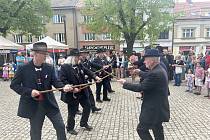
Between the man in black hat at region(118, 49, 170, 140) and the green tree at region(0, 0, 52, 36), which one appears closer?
the man in black hat at region(118, 49, 170, 140)

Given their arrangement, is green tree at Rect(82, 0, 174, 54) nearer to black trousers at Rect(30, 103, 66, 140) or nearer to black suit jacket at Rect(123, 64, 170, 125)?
black suit jacket at Rect(123, 64, 170, 125)

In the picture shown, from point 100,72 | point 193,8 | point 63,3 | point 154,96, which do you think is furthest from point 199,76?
point 193,8

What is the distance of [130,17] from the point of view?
868 inches

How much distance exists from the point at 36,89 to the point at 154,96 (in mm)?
1864

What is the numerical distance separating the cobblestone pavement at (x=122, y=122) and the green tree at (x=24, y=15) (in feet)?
51.7

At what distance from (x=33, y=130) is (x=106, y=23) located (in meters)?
19.9

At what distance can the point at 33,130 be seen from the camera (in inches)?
166

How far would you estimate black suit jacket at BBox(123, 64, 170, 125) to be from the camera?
4127mm

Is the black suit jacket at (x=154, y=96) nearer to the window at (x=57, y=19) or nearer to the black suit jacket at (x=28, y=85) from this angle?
the black suit jacket at (x=28, y=85)

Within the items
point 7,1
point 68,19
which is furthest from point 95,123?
point 68,19

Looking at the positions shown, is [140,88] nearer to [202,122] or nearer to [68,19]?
[202,122]

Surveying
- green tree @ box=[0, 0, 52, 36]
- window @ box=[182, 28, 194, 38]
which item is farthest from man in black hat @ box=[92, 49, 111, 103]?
window @ box=[182, 28, 194, 38]

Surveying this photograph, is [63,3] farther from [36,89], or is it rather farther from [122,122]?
[36,89]

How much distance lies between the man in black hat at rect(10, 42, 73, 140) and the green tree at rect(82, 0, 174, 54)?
1799 cm
